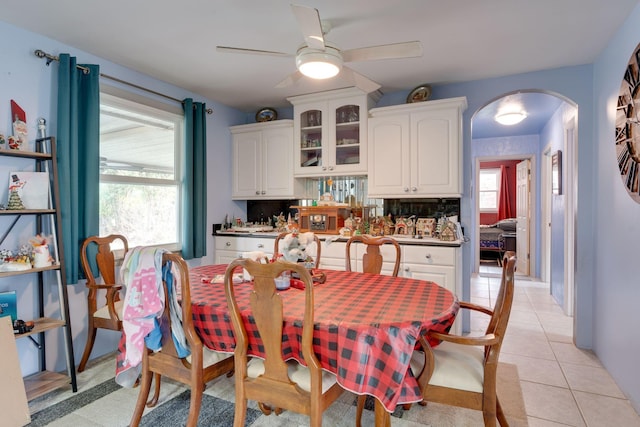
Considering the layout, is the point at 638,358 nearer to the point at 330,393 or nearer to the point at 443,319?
the point at 443,319

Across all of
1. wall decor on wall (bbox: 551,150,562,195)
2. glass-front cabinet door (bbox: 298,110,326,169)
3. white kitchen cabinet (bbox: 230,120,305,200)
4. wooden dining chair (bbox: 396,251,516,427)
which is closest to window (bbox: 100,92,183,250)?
white kitchen cabinet (bbox: 230,120,305,200)

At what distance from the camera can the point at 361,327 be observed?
143cm

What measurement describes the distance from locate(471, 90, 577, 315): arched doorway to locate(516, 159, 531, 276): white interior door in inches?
0.7

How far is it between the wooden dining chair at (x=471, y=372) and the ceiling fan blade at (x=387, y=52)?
117 cm

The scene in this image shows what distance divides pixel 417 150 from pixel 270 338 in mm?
2476

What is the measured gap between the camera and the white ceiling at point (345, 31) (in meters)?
2.17

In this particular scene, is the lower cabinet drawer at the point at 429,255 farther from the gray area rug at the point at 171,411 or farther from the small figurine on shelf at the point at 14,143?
the small figurine on shelf at the point at 14,143

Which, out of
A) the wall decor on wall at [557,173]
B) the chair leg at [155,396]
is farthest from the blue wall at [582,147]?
the chair leg at [155,396]

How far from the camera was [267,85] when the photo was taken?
3568 millimetres

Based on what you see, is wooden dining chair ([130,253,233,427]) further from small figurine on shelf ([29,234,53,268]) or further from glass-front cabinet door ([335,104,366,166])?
glass-front cabinet door ([335,104,366,166])

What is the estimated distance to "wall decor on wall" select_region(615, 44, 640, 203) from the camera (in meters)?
2.09

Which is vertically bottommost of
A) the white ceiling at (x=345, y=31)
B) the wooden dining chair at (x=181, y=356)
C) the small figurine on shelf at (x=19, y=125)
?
the wooden dining chair at (x=181, y=356)

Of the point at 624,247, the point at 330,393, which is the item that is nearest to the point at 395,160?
the point at 624,247

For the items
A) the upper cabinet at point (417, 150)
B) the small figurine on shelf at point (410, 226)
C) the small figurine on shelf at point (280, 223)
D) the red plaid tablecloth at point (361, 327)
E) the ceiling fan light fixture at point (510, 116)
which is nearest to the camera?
the red plaid tablecloth at point (361, 327)
